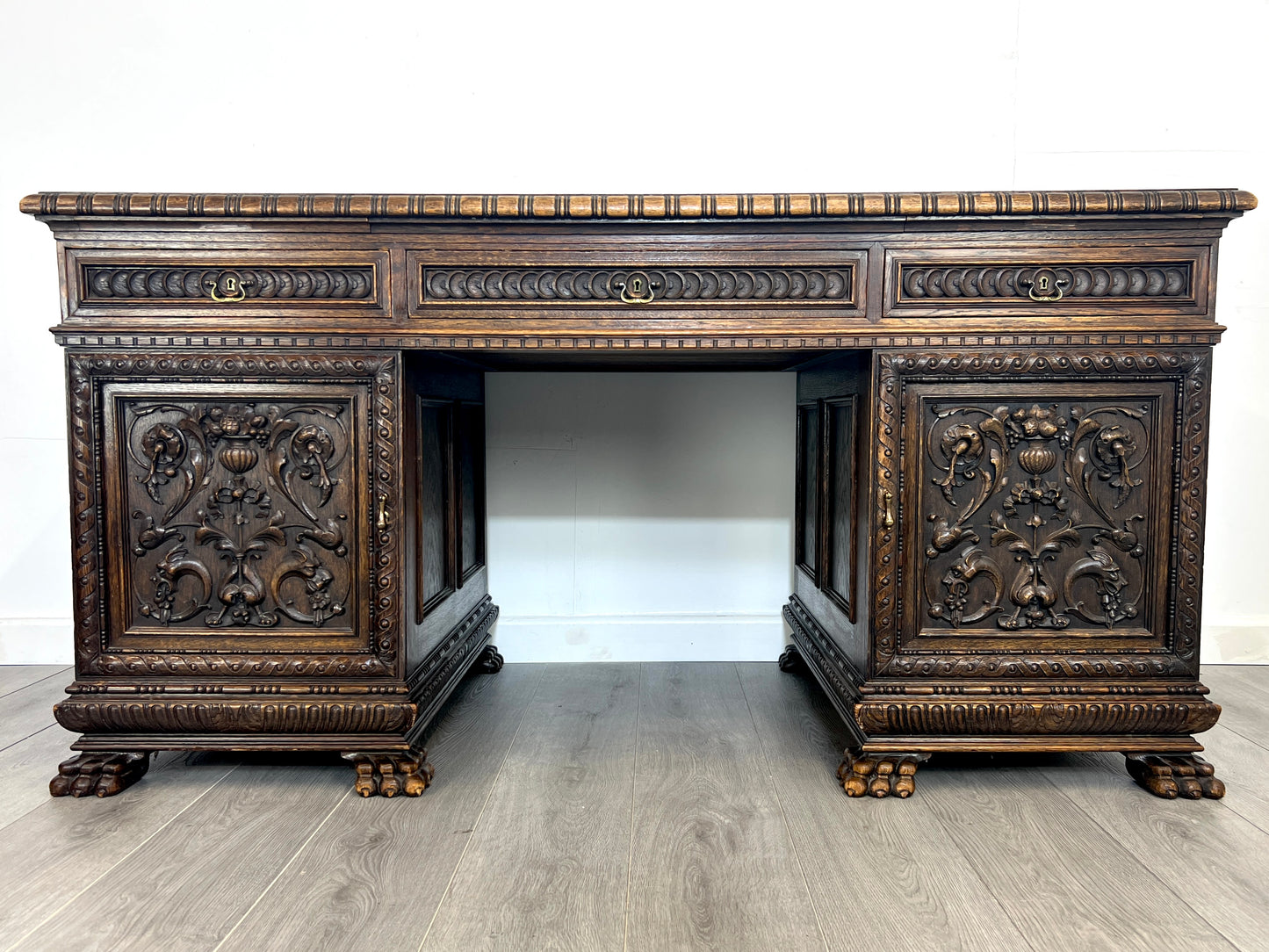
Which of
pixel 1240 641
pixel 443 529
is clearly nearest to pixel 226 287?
pixel 443 529

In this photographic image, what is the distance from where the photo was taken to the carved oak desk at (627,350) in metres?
1.39

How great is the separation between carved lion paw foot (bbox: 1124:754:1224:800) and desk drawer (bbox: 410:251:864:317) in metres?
1.00

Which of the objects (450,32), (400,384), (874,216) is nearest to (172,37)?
(450,32)

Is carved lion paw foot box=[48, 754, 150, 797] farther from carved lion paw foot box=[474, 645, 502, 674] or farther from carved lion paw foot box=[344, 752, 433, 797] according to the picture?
carved lion paw foot box=[474, 645, 502, 674]

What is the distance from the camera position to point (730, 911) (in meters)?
1.07

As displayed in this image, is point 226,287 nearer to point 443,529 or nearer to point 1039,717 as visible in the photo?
point 443,529

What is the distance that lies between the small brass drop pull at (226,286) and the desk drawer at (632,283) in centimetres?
31

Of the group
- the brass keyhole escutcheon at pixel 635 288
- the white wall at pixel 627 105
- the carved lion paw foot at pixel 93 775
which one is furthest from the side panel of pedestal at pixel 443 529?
the white wall at pixel 627 105

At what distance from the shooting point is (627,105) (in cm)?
214

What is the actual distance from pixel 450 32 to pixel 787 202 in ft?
4.25

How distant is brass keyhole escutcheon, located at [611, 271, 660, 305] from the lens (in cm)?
142

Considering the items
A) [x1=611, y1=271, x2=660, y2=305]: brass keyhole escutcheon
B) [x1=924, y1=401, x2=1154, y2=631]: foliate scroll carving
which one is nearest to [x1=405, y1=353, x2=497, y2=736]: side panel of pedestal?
[x1=611, y1=271, x2=660, y2=305]: brass keyhole escutcheon

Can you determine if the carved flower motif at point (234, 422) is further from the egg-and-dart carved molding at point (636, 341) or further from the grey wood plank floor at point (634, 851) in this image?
the grey wood plank floor at point (634, 851)

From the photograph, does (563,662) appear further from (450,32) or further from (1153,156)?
(1153,156)
